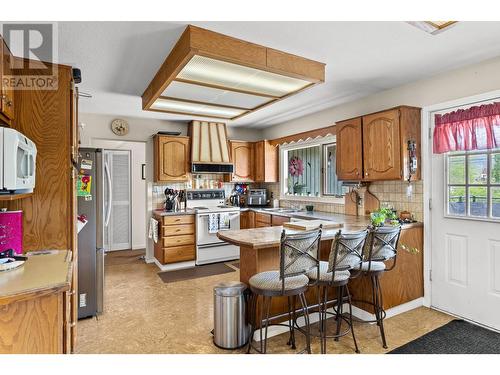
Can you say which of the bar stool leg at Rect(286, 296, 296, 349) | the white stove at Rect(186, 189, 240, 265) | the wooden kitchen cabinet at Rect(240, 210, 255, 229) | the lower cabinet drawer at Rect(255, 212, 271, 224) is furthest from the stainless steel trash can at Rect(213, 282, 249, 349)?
the wooden kitchen cabinet at Rect(240, 210, 255, 229)

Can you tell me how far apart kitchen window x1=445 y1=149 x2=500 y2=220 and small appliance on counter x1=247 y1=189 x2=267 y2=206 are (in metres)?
3.11

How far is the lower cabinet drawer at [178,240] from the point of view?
4469 millimetres

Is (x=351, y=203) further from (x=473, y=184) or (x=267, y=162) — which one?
(x=267, y=162)

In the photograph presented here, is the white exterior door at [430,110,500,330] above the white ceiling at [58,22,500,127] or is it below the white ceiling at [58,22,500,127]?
below

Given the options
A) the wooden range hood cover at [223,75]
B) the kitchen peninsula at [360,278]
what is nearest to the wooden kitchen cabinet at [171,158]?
the wooden range hood cover at [223,75]

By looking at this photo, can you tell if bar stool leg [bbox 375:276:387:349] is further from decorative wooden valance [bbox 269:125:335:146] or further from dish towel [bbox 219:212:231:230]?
dish towel [bbox 219:212:231:230]

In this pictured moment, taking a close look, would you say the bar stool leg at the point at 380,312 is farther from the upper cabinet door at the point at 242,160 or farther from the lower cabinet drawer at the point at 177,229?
the upper cabinet door at the point at 242,160

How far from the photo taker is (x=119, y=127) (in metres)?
4.70

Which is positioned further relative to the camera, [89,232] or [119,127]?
[119,127]

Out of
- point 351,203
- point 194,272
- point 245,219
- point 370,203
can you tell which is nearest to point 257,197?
point 245,219

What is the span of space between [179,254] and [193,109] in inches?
87.3

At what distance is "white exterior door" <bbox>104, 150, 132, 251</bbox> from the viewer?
577cm

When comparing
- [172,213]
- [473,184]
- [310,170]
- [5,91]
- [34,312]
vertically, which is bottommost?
[34,312]

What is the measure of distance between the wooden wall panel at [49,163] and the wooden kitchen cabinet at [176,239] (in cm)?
233
